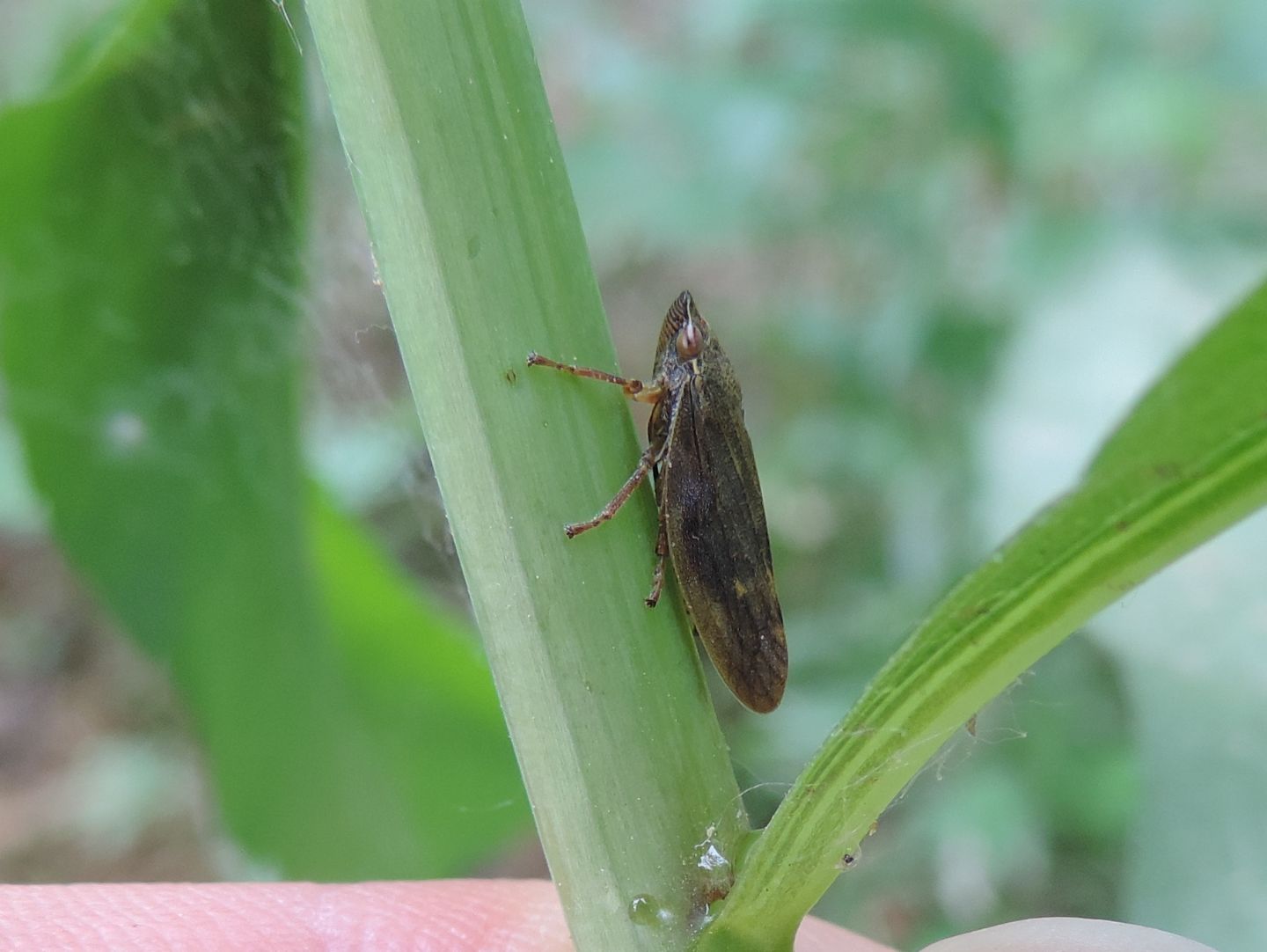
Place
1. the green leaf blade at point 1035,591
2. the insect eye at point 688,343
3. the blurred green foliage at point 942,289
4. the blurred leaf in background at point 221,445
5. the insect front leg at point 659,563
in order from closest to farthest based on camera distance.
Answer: the green leaf blade at point 1035,591, the insect front leg at point 659,563, the blurred leaf in background at point 221,445, the insect eye at point 688,343, the blurred green foliage at point 942,289

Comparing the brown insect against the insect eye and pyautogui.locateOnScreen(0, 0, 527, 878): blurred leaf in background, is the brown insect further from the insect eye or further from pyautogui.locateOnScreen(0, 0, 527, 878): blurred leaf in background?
pyautogui.locateOnScreen(0, 0, 527, 878): blurred leaf in background

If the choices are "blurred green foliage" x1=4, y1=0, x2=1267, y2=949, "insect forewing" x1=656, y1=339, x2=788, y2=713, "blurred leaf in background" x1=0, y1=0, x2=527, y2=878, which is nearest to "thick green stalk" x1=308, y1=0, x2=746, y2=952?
"insect forewing" x1=656, y1=339, x2=788, y2=713

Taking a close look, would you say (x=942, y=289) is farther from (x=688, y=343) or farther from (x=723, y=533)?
(x=723, y=533)

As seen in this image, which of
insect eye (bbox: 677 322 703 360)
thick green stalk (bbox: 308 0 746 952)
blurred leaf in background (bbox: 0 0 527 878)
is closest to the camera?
thick green stalk (bbox: 308 0 746 952)

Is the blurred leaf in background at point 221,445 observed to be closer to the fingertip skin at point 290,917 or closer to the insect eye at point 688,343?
the fingertip skin at point 290,917

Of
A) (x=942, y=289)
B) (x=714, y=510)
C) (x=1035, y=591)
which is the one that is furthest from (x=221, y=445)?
(x=942, y=289)

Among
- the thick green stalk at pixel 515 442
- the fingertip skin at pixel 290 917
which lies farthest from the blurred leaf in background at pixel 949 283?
the thick green stalk at pixel 515 442
